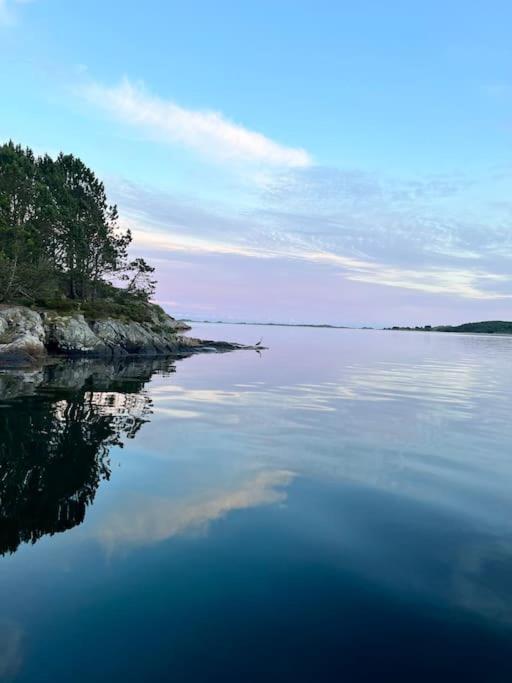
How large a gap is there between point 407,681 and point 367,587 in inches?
82.9

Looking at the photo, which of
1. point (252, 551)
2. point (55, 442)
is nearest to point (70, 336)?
point (55, 442)

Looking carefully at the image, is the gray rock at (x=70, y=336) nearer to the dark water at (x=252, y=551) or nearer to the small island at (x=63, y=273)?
the small island at (x=63, y=273)

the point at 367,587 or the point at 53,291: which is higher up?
the point at 53,291

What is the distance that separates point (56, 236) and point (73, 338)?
51.5 feet

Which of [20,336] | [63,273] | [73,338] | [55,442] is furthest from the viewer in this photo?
[63,273]

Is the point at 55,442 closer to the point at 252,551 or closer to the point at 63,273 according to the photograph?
the point at 252,551

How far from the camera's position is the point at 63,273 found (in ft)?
198

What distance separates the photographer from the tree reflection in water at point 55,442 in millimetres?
10281

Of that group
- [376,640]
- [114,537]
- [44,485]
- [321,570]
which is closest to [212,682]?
[376,640]

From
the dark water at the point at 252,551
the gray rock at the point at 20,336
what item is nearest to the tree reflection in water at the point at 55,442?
the dark water at the point at 252,551

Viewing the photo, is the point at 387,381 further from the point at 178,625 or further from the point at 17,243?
the point at 17,243

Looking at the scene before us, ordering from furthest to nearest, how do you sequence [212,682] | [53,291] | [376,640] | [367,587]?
[53,291]
[367,587]
[376,640]
[212,682]

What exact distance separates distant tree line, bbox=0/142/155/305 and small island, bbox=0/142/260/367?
11cm

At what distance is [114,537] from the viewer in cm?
938
